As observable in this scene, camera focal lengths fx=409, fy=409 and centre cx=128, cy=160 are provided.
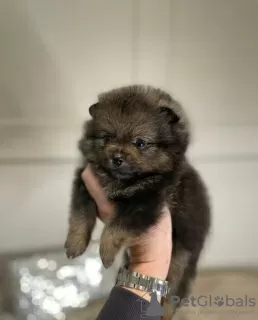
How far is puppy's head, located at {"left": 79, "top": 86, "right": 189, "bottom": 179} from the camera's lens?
41.6 inches

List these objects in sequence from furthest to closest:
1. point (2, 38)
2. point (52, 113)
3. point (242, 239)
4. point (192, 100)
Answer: point (242, 239) → point (192, 100) → point (52, 113) → point (2, 38)

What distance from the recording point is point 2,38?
181cm

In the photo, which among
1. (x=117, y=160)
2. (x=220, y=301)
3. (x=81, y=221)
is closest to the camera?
(x=117, y=160)

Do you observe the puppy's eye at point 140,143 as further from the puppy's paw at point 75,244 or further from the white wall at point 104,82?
the white wall at point 104,82

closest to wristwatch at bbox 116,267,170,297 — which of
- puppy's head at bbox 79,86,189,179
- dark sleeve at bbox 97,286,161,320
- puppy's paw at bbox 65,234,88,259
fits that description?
dark sleeve at bbox 97,286,161,320

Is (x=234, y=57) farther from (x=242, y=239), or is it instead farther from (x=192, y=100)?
(x=242, y=239)

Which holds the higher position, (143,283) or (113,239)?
(113,239)

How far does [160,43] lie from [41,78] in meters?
0.60

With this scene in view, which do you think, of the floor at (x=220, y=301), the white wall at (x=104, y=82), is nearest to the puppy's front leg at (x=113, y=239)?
the floor at (x=220, y=301)

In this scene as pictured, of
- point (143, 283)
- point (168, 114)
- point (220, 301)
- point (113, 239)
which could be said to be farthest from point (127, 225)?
point (220, 301)

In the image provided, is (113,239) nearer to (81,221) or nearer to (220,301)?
(81,221)

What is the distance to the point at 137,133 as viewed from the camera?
41.4 inches

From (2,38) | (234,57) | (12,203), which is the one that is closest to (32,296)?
(12,203)

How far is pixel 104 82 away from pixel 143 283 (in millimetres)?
1108
